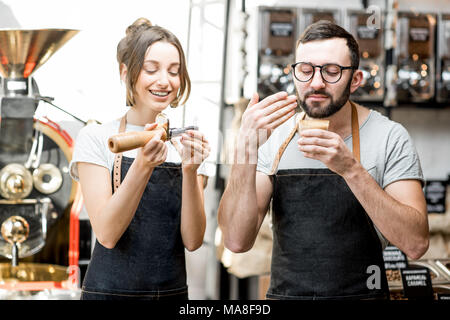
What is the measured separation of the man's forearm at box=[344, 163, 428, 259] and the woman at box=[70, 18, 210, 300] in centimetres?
30

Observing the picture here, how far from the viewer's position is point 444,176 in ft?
9.11

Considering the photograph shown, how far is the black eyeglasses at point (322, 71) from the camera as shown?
118 cm

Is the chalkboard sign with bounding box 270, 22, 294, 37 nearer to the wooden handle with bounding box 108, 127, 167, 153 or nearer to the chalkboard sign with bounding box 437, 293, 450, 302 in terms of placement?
the chalkboard sign with bounding box 437, 293, 450, 302

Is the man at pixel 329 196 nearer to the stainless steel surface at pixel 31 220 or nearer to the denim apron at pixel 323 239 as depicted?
the denim apron at pixel 323 239

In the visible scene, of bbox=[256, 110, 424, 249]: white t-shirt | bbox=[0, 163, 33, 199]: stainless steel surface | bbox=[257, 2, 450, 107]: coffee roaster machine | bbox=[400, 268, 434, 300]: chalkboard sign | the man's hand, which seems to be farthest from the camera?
bbox=[257, 2, 450, 107]: coffee roaster machine

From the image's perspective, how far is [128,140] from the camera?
0.99 m

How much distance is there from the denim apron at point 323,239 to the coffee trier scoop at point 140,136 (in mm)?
249

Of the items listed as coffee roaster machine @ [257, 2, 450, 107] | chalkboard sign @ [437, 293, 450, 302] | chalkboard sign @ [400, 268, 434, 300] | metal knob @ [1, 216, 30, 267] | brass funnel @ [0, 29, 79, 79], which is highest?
coffee roaster machine @ [257, 2, 450, 107]

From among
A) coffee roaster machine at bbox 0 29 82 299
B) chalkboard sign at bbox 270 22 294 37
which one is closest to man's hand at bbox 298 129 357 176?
coffee roaster machine at bbox 0 29 82 299

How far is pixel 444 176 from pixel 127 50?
2004 mm

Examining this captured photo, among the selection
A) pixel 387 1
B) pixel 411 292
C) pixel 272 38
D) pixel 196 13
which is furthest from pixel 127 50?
pixel 387 1

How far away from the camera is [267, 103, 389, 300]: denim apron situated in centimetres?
123

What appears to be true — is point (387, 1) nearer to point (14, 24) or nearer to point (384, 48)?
point (384, 48)

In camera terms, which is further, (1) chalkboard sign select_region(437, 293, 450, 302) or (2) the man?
(1) chalkboard sign select_region(437, 293, 450, 302)
